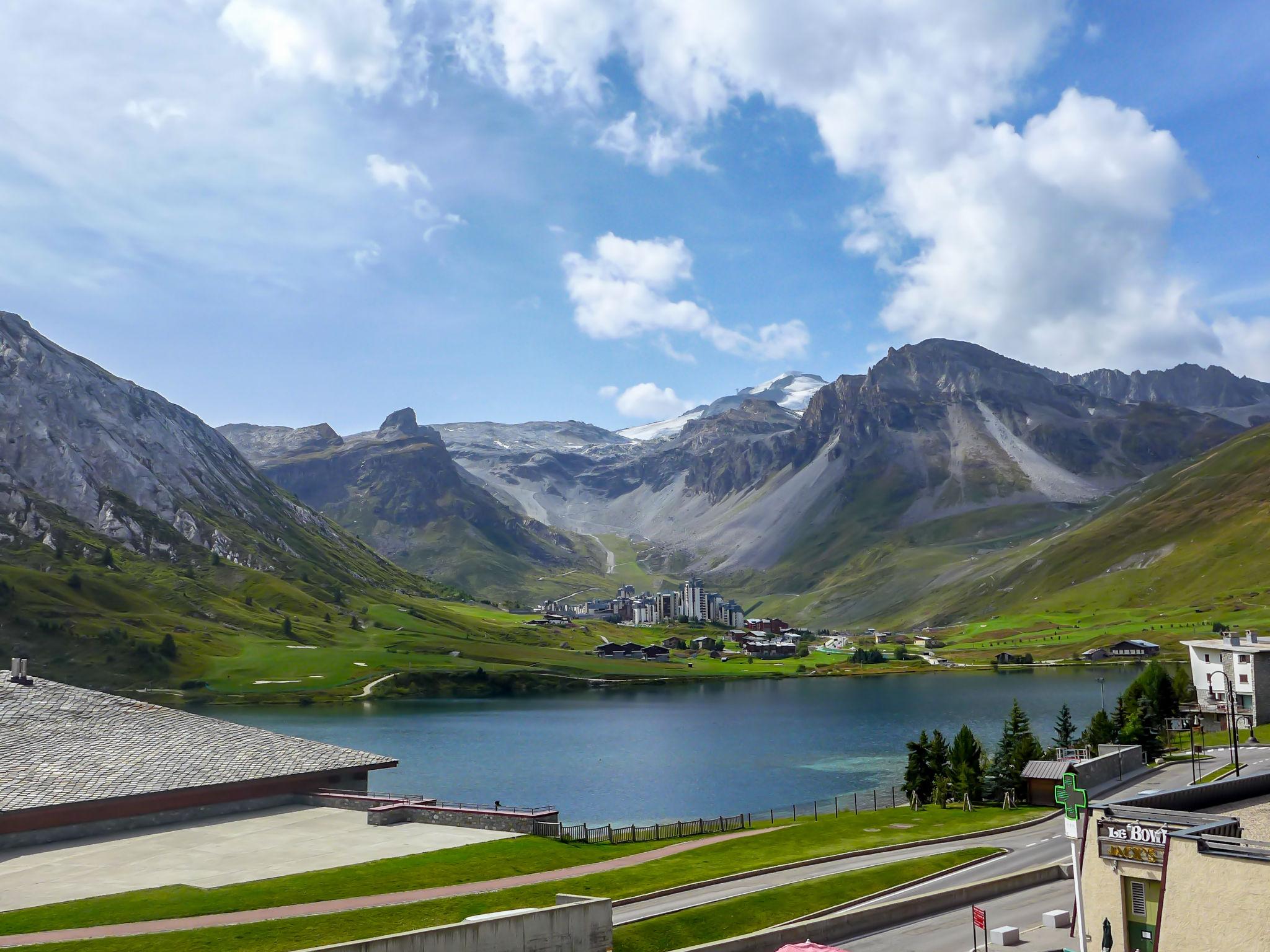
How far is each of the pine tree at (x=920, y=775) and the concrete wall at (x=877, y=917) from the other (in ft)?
111

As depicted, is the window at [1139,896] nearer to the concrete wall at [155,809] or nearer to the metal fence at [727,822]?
the metal fence at [727,822]

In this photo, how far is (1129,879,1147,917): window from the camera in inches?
1165

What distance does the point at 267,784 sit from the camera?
205 feet

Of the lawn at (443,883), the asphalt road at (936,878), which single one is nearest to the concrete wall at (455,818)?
the lawn at (443,883)

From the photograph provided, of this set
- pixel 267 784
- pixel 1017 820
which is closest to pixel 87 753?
pixel 267 784

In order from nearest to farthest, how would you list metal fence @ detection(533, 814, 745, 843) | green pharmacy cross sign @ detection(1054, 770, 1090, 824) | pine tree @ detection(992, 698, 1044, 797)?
green pharmacy cross sign @ detection(1054, 770, 1090, 824)
metal fence @ detection(533, 814, 745, 843)
pine tree @ detection(992, 698, 1044, 797)

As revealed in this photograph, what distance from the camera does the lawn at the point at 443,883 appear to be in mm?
36469

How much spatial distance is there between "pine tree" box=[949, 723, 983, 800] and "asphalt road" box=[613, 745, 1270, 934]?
9.19 m

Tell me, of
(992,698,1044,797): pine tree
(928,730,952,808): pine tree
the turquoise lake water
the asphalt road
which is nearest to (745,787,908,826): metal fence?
the turquoise lake water

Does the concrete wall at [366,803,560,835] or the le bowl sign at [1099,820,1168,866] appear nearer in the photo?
the le bowl sign at [1099,820,1168,866]

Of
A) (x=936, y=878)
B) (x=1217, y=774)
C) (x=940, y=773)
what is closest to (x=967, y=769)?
(x=940, y=773)

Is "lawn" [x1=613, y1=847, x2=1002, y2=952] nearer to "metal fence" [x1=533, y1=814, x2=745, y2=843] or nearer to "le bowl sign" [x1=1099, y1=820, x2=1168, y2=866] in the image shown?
"le bowl sign" [x1=1099, y1=820, x2=1168, y2=866]

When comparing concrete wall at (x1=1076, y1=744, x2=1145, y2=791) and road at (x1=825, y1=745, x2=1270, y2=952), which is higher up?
concrete wall at (x1=1076, y1=744, x2=1145, y2=791)

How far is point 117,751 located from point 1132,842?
5688cm
